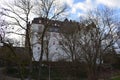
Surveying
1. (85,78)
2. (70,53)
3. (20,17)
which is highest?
(20,17)

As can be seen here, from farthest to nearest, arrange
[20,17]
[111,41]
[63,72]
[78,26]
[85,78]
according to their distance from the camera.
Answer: [85,78], [63,72], [78,26], [111,41], [20,17]

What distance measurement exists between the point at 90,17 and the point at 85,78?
59.1 feet

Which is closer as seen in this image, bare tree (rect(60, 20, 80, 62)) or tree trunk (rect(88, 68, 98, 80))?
tree trunk (rect(88, 68, 98, 80))

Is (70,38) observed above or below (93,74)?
above

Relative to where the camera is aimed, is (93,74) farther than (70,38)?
No

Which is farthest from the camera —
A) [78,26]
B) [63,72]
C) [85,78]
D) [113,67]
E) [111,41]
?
[113,67]

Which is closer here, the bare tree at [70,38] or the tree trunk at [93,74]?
the tree trunk at [93,74]

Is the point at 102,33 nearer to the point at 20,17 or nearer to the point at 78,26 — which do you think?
the point at 78,26

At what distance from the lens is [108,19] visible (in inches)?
2461

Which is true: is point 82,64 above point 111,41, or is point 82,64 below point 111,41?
below

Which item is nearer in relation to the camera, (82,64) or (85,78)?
(82,64)

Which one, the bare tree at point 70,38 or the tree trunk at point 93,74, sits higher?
the bare tree at point 70,38

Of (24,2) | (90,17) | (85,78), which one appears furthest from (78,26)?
(24,2)

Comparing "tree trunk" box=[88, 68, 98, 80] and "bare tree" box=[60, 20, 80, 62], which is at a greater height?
"bare tree" box=[60, 20, 80, 62]
